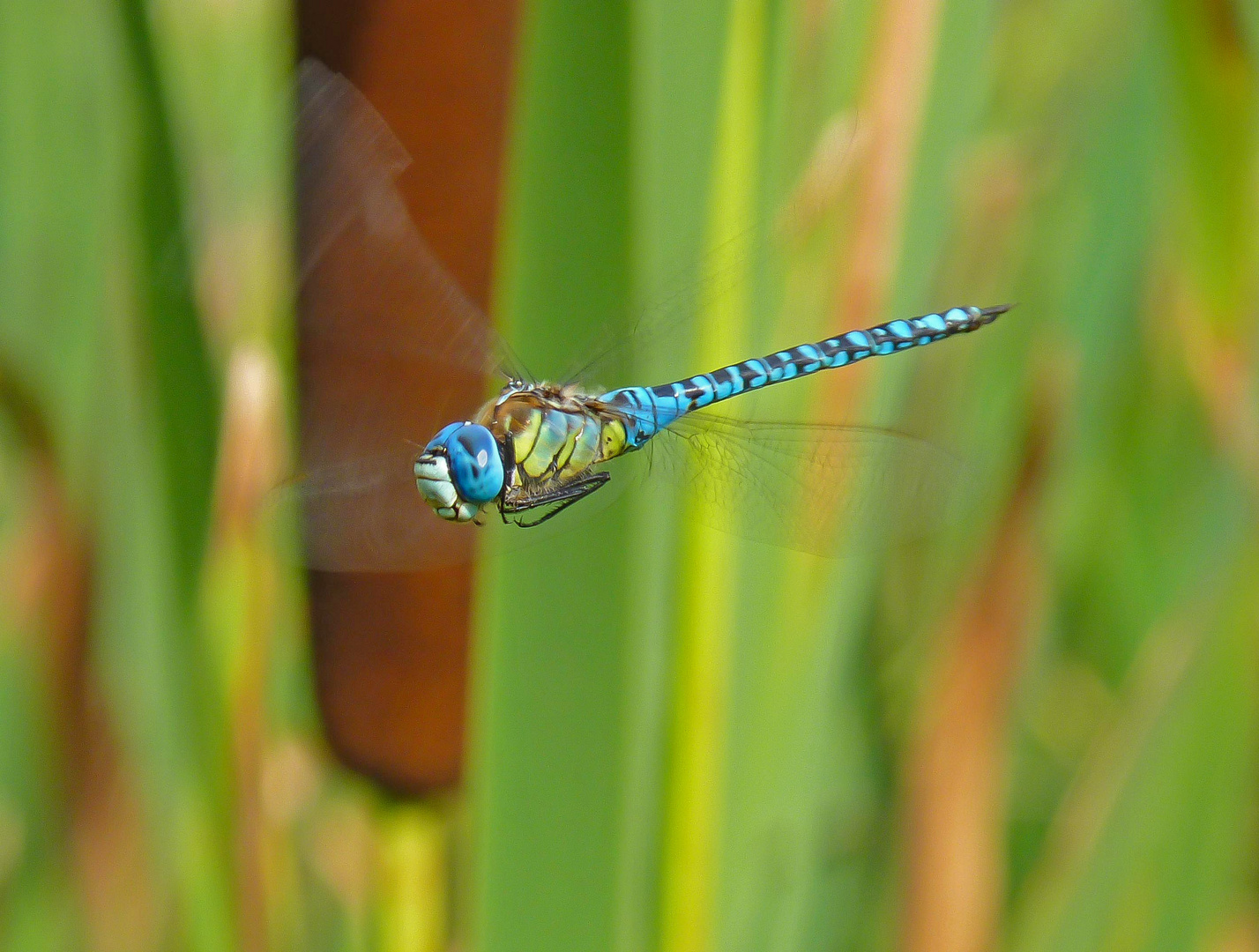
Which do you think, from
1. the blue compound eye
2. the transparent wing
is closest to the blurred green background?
the transparent wing

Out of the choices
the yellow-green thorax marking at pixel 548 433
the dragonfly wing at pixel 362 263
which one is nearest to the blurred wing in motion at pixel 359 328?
the dragonfly wing at pixel 362 263

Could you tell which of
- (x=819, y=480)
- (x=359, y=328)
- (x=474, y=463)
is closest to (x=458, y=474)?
(x=474, y=463)

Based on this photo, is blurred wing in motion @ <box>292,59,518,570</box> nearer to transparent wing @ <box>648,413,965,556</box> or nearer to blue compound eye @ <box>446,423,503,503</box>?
blue compound eye @ <box>446,423,503,503</box>

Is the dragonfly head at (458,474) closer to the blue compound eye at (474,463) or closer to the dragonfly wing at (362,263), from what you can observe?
the blue compound eye at (474,463)

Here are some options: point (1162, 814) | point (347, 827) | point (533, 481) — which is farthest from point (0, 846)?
point (1162, 814)

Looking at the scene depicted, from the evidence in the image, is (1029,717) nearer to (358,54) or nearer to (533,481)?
(533,481)

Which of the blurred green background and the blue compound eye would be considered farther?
the blue compound eye

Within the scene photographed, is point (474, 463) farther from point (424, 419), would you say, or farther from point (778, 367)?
point (778, 367)
